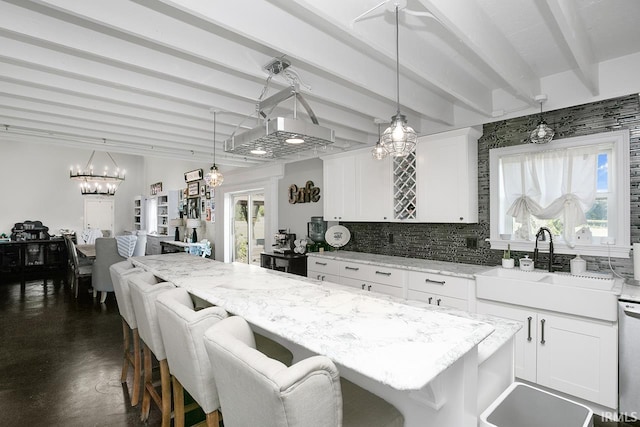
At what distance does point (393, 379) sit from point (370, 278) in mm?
2824

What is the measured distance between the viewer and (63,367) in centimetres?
301

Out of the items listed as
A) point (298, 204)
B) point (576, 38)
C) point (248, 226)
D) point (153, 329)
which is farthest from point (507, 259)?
point (248, 226)

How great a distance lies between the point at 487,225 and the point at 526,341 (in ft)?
3.89

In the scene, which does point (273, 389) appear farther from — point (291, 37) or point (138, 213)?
point (138, 213)

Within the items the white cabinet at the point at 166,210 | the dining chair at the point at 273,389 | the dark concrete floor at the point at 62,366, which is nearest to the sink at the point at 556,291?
the dining chair at the point at 273,389

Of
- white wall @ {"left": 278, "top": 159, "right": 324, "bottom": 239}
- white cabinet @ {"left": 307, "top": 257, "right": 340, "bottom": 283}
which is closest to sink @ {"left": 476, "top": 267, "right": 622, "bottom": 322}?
white cabinet @ {"left": 307, "top": 257, "right": 340, "bottom": 283}

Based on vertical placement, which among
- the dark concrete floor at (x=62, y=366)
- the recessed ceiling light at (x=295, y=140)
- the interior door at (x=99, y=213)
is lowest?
the dark concrete floor at (x=62, y=366)

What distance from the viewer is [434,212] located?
3436mm

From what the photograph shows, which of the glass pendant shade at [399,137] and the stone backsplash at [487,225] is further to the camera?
the stone backsplash at [487,225]

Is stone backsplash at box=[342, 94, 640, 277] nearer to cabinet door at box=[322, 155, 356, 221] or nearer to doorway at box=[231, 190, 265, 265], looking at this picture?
cabinet door at box=[322, 155, 356, 221]

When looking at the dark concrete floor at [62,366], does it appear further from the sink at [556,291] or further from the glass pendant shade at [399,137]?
the sink at [556,291]

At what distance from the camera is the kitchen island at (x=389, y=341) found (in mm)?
920

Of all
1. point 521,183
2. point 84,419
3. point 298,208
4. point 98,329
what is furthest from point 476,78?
point 98,329

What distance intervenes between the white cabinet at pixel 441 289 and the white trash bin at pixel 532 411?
5.12ft
